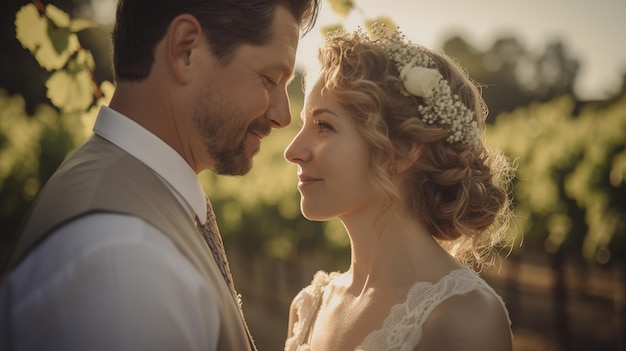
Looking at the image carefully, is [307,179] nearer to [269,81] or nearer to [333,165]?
[333,165]

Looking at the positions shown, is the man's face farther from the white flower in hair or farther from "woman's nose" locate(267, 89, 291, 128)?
the white flower in hair

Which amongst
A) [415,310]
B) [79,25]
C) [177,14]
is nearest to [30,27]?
[79,25]

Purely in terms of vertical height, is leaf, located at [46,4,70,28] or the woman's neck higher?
leaf, located at [46,4,70,28]

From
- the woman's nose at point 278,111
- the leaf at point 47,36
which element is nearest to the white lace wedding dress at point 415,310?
the woman's nose at point 278,111

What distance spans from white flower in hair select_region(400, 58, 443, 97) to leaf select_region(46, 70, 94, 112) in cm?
137

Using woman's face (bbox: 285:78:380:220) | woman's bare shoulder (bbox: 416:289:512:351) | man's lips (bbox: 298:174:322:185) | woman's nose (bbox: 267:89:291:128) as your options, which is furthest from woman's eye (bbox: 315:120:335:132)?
woman's bare shoulder (bbox: 416:289:512:351)

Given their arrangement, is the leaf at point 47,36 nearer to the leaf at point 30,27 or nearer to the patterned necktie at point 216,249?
the leaf at point 30,27

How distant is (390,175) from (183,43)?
1313 mm

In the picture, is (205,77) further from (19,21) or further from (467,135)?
(467,135)

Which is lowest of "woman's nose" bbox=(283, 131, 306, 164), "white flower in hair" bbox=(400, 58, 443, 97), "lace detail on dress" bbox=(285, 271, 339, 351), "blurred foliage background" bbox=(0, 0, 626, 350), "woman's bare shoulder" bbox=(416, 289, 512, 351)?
"blurred foliage background" bbox=(0, 0, 626, 350)

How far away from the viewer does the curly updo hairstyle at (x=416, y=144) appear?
9.00 feet

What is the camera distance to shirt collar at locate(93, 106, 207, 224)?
5.60 ft

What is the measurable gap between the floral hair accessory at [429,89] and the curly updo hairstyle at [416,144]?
0.04 metres

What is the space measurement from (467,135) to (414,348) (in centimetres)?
104
